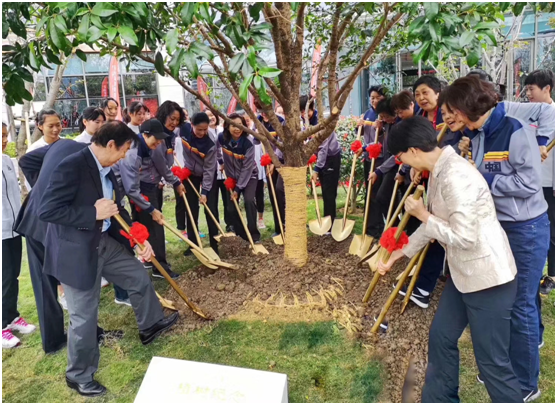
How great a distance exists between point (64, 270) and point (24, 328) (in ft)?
4.73

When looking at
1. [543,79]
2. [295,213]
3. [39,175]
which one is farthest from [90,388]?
[543,79]

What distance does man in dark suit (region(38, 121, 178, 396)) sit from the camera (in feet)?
8.34

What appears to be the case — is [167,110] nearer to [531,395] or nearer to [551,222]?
[551,222]

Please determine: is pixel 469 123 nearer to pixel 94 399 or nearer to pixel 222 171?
pixel 94 399

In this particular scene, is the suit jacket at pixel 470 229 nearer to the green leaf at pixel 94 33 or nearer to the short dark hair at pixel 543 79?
the green leaf at pixel 94 33

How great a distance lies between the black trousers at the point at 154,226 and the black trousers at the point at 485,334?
298cm

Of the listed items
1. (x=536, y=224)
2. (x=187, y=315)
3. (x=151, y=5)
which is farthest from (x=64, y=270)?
(x=536, y=224)

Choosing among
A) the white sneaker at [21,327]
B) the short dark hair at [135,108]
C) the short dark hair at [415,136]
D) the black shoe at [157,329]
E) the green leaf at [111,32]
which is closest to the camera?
the green leaf at [111,32]

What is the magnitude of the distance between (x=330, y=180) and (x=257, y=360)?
2782mm

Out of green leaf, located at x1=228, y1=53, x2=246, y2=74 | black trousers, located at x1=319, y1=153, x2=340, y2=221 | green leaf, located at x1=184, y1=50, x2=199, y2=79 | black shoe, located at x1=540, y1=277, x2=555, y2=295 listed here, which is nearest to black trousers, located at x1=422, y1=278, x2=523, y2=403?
green leaf, located at x1=228, y1=53, x2=246, y2=74

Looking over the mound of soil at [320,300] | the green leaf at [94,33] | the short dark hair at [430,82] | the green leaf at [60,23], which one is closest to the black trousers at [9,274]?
the mound of soil at [320,300]

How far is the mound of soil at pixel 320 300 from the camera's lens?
9.73 feet

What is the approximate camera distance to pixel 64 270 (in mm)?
2621

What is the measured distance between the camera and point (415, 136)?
2.05m
